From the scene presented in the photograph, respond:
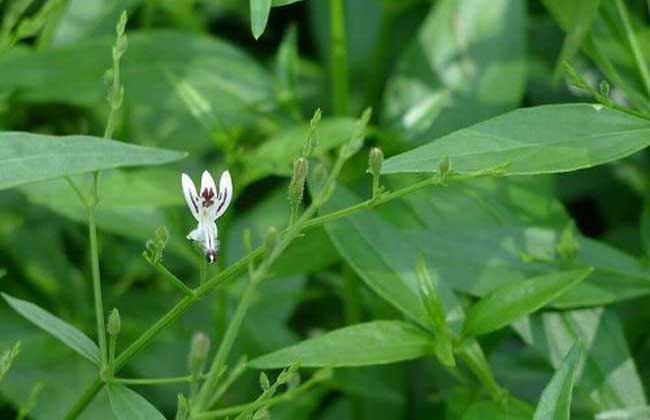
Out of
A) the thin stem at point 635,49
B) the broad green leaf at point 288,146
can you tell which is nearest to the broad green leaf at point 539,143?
the thin stem at point 635,49

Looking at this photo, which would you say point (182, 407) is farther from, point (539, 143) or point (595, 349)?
point (595, 349)

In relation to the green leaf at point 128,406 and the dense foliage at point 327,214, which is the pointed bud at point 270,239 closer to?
the dense foliage at point 327,214

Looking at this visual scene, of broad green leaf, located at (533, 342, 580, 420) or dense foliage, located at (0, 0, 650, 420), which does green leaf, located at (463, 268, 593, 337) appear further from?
broad green leaf, located at (533, 342, 580, 420)

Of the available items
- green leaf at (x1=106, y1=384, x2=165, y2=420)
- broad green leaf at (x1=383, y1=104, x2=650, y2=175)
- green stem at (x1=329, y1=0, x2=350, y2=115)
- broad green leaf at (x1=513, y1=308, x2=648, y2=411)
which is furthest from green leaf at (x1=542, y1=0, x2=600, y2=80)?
green leaf at (x1=106, y1=384, x2=165, y2=420)

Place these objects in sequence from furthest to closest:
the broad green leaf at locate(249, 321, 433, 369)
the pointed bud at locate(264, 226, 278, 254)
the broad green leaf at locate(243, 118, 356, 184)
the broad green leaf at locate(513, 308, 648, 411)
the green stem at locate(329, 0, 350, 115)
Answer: the green stem at locate(329, 0, 350, 115), the broad green leaf at locate(243, 118, 356, 184), the broad green leaf at locate(513, 308, 648, 411), the broad green leaf at locate(249, 321, 433, 369), the pointed bud at locate(264, 226, 278, 254)

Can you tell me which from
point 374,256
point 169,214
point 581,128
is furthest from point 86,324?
point 581,128

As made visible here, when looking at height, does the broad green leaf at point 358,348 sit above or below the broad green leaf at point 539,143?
below

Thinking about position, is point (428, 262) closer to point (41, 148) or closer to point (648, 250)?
point (648, 250)
